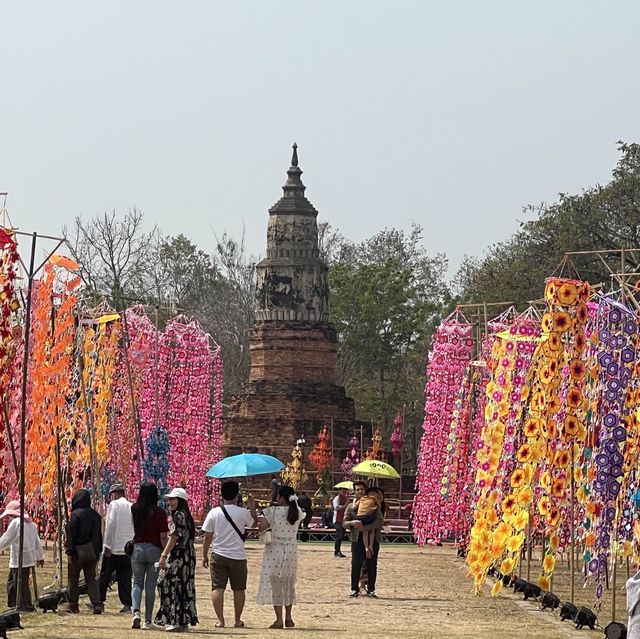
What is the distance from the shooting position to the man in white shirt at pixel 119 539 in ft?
65.8

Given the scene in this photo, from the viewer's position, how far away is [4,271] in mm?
17828

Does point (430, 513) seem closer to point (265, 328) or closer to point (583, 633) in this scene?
point (583, 633)

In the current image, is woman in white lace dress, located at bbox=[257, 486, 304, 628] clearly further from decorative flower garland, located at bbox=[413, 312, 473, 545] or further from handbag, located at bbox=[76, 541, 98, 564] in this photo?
decorative flower garland, located at bbox=[413, 312, 473, 545]

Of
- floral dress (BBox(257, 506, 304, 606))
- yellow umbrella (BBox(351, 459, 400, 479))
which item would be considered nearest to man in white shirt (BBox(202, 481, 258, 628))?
floral dress (BBox(257, 506, 304, 606))

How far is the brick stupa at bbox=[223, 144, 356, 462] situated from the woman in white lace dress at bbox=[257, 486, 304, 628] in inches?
1532

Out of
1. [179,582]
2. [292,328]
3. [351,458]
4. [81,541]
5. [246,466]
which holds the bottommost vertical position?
[179,582]

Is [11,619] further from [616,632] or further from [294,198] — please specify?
[294,198]

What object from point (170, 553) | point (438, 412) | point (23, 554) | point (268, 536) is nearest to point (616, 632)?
point (268, 536)

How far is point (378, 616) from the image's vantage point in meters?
20.3

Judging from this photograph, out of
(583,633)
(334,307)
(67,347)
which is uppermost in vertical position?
(334,307)

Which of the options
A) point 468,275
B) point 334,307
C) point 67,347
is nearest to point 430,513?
point 67,347

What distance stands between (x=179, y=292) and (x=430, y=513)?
37.3 metres

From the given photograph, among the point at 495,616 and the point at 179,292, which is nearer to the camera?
the point at 495,616

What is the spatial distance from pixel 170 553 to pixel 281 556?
4.68 feet
